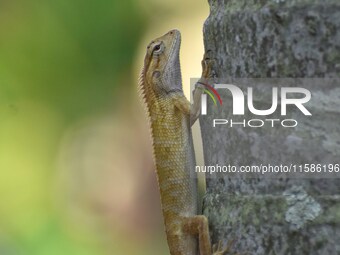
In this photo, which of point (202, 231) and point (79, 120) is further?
point (79, 120)

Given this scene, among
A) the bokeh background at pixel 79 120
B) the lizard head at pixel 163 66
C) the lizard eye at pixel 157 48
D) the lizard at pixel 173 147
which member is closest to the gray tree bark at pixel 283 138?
the lizard at pixel 173 147

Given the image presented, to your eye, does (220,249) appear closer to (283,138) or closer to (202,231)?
(202,231)

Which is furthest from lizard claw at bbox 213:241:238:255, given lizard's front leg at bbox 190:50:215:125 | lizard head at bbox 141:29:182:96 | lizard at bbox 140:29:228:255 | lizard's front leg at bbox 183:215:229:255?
lizard head at bbox 141:29:182:96

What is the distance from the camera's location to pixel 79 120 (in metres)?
8.73

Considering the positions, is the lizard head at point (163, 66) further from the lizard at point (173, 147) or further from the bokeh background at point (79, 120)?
the bokeh background at point (79, 120)

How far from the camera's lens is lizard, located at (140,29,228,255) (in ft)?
14.0

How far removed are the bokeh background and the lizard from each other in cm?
243

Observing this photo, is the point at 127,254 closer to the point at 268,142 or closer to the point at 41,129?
the point at 41,129

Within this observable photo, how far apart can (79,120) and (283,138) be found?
580 cm

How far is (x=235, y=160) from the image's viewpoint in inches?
128

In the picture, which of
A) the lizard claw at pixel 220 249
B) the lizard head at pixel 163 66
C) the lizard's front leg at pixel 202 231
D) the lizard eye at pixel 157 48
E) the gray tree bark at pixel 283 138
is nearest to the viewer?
the gray tree bark at pixel 283 138

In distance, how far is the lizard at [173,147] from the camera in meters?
4.28

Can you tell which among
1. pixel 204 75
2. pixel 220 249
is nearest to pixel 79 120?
pixel 204 75

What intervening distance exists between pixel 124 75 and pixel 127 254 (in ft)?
5.53
